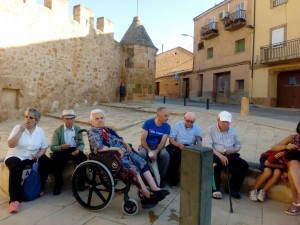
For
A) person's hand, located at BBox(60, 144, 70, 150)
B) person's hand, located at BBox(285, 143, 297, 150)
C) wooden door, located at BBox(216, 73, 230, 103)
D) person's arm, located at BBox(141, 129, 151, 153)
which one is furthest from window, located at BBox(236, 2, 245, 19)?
person's hand, located at BBox(60, 144, 70, 150)

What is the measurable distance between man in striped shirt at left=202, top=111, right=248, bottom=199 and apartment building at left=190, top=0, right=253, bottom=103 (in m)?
18.5

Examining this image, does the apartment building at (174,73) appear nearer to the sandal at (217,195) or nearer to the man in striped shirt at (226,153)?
the man in striped shirt at (226,153)

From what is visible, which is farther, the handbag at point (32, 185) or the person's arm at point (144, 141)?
the person's arm at point (144, 141)

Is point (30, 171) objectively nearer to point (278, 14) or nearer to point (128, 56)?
point (128, 56)

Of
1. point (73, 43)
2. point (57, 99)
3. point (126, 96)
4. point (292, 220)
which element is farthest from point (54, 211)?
point (126, 96)

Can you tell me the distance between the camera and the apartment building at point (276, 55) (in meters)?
17.8

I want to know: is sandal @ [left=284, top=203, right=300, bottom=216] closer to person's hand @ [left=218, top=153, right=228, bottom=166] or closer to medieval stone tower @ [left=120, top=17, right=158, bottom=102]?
person's hand @ [left=218, top=153, right=228, bottom=166]

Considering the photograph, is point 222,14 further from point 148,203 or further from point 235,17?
point 148,203

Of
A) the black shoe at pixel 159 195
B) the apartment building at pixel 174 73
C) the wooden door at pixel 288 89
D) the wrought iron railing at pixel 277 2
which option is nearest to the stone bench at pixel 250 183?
the black shoe at pixel 159 195

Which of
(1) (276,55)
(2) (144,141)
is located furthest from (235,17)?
(2) (144,141)

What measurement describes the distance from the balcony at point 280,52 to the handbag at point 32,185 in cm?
1752

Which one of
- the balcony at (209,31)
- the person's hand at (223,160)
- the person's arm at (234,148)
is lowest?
the person's hand at (223,160)

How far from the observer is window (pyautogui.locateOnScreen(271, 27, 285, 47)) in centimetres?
1848

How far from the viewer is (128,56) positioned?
15594 millimetres
